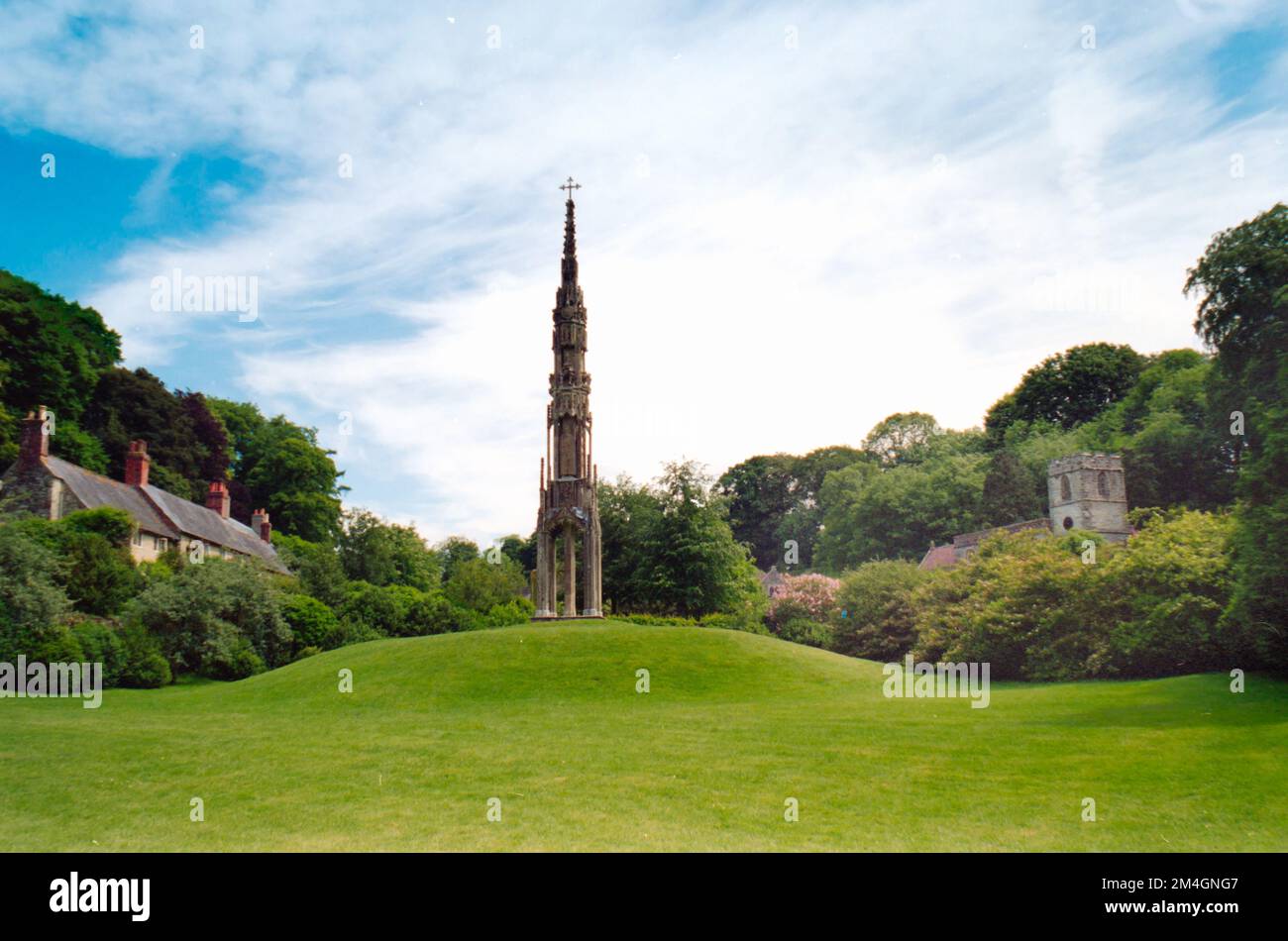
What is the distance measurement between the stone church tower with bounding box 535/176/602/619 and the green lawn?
556 inches

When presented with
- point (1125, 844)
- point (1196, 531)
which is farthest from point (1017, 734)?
point (1196, 531)

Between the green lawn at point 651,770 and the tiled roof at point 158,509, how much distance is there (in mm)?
21633

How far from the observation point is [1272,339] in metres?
22.9

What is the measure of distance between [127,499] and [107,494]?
1.69 metres

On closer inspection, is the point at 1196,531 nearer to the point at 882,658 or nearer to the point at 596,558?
the point at 882,658

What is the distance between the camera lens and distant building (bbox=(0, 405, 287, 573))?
46406 millimetres

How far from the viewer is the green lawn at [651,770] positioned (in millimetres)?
13383

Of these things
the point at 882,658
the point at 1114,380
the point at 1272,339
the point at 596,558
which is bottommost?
the point at 882,658

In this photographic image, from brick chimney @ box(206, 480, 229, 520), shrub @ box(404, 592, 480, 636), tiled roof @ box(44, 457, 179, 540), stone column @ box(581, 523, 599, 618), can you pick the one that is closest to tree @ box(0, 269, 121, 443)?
tiled roof @ box(44, 457, 179, 540)

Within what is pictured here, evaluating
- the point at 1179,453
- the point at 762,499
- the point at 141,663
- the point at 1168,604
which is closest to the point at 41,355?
the point at 141,663

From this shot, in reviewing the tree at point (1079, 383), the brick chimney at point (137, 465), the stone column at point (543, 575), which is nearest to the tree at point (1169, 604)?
the stone column at point (543, 575)

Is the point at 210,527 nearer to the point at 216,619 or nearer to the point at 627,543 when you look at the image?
the point at 216,619

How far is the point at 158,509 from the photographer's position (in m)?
53.2
